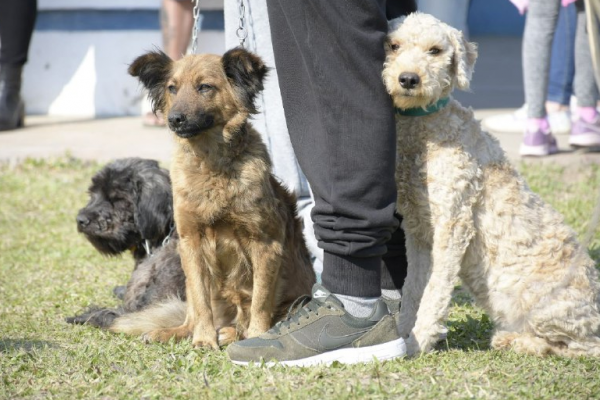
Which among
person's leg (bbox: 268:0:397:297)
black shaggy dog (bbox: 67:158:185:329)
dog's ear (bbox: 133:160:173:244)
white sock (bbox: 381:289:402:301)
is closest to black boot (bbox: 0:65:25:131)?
black shaggy dog (bbox: 67:158:185:329)

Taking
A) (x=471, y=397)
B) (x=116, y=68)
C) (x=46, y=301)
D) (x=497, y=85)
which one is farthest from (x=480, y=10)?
(x=471, y=397)

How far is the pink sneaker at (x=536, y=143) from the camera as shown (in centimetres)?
707

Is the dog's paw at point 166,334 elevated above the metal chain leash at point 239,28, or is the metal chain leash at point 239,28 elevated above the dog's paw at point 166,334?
the metal chain leash at point 239,28

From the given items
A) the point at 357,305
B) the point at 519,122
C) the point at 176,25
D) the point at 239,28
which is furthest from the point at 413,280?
the point at 176,25

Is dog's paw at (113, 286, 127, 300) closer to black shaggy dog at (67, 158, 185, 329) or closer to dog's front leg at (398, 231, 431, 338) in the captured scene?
black shaggy dog at (67, 158, 185, 329)

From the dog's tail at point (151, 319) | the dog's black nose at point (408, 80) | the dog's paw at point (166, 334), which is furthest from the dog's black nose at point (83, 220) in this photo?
the dog's black nose at point (408, 80)

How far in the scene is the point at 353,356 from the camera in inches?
129

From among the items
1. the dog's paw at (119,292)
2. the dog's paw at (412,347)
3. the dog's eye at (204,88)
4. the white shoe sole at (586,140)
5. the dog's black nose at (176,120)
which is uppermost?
the dog's eye at (204,88)

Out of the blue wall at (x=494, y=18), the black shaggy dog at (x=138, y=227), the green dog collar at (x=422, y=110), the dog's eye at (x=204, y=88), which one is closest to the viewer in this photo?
the green dog collar at (x=422, y=110)

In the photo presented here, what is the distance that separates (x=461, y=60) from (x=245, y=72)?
104cm

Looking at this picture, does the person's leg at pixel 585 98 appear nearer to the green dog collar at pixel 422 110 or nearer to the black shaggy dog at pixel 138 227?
the black shaggy dog at pixel 138 227

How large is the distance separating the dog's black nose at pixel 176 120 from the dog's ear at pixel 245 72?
0.32 metres

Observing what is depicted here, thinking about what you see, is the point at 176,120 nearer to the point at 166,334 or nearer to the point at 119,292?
the point at 166,334

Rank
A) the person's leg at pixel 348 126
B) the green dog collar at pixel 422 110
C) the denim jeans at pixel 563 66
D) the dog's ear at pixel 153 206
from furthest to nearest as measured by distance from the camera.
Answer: the denim jeans at pixel 563 66, the dog's ear at pixel 153 206, the green dog collar at pixel 422 110, the person's leg at pixel 348 126
